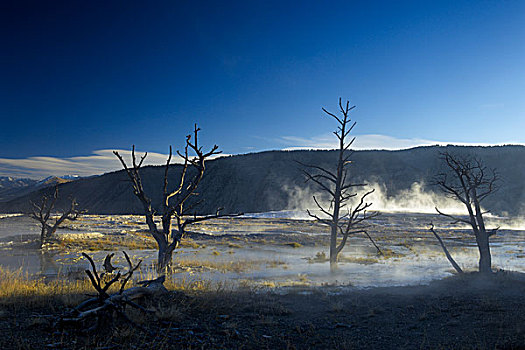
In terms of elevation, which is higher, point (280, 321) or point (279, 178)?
point (279, 178)

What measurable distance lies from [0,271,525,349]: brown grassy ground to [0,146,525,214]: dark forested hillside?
246 feet

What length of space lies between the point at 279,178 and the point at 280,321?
87.4 meters

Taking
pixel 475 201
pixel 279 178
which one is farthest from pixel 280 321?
pixel 279 178

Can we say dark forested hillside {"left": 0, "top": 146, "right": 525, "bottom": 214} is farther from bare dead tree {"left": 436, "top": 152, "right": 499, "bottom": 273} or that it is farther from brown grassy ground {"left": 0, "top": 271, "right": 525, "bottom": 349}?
brown grassy ground {"left": 0, "top": 271, "right": 525, "bottom": 349}

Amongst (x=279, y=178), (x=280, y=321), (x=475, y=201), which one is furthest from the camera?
(x=279, y=178)

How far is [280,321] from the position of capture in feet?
28.3

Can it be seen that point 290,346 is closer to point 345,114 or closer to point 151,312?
point 151,312

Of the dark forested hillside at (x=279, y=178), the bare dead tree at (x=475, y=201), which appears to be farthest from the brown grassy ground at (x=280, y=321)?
the dark forested hillside at (x=279, y=178)

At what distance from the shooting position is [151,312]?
721 cm

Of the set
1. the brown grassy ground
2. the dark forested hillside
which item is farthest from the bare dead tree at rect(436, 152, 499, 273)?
the dark forested hillside

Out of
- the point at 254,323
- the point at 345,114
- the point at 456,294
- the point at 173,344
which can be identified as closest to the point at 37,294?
the point at 173,344

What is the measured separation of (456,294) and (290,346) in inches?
314

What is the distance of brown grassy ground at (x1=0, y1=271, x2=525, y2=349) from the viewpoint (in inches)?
241

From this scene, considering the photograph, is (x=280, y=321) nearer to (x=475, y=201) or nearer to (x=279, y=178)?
(x=475, y=201)
